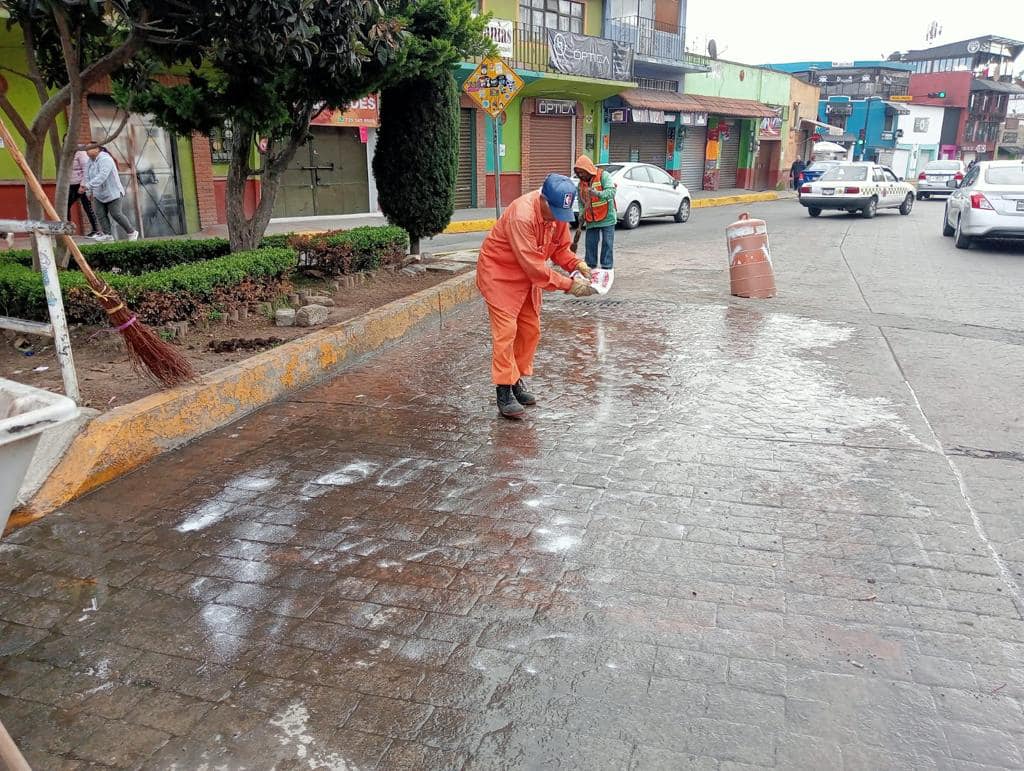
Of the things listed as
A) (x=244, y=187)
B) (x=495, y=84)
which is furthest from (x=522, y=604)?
(x=495, y=84)

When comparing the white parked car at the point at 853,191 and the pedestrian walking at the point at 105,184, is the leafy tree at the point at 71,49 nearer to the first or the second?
the pedestrian walking at the point at 105,184

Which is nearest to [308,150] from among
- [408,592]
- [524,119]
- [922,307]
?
[524,119]

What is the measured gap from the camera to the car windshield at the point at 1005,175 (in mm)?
13078

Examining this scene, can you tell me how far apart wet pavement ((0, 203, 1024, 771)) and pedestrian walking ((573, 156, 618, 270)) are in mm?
3948

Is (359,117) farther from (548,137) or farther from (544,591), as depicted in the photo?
(544,591)

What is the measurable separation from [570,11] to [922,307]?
1987 cm

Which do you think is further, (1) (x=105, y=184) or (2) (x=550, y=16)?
(2) (x=550, y=16)

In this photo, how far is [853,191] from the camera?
67.7 feet

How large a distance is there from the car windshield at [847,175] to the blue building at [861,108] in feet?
83.0

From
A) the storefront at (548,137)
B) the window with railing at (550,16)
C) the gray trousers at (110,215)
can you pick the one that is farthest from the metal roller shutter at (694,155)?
the gray trousers at (110,215)

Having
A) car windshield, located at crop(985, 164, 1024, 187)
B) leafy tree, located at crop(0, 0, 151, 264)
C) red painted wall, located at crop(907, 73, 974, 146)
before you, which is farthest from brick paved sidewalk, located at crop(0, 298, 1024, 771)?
red painted wall, located at crop(907, 73, 974, 146)

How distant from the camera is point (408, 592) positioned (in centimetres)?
309

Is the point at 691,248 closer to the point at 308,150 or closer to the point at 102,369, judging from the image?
the point at 308,150

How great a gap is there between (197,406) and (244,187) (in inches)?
144
